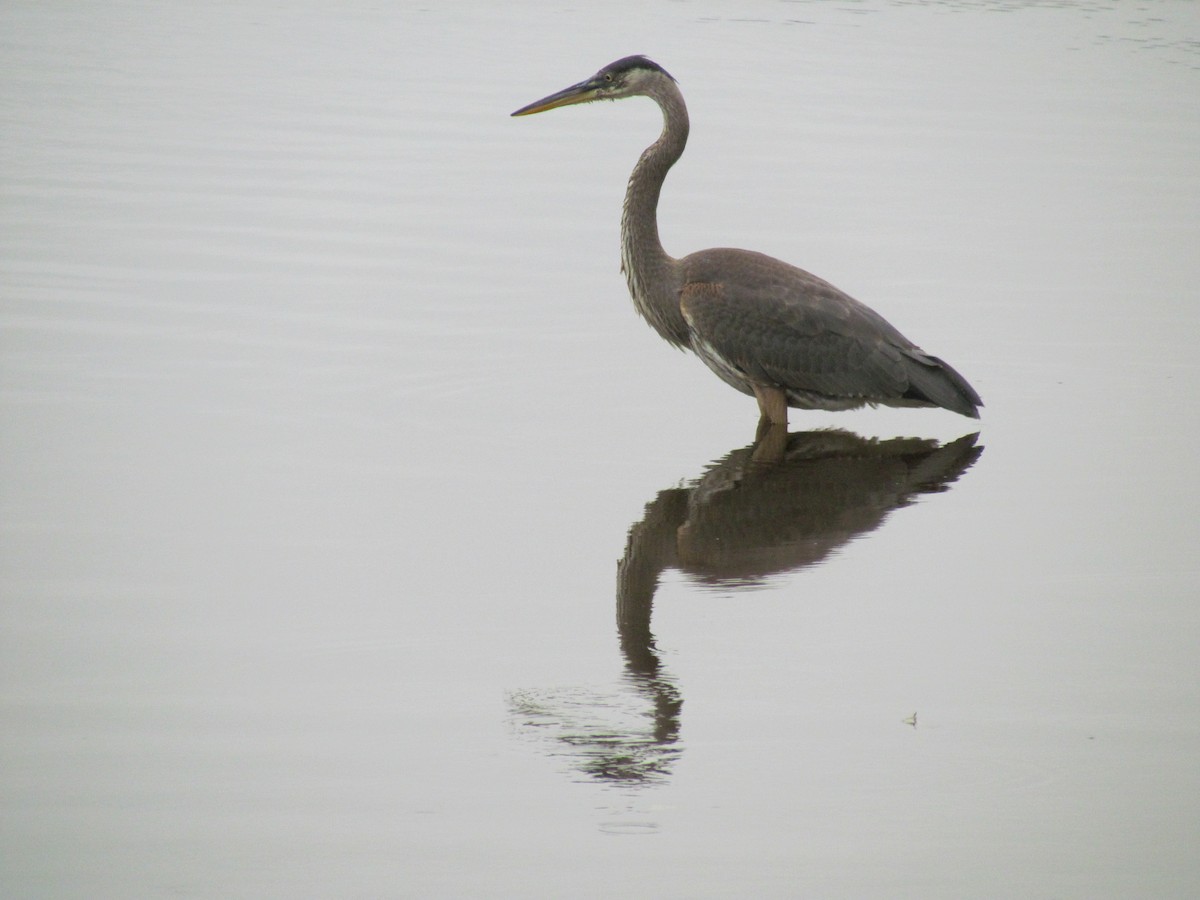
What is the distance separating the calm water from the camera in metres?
4.16

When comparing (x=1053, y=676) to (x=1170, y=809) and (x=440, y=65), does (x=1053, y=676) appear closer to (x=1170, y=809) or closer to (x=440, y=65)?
(x=1170, y=809)

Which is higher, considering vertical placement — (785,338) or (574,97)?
(574,97)

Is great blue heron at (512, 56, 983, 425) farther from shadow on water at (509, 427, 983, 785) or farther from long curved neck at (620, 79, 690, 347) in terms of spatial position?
shadow on water at (509, 427, 983, 785)

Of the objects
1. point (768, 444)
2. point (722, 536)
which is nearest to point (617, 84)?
point (768, 444)

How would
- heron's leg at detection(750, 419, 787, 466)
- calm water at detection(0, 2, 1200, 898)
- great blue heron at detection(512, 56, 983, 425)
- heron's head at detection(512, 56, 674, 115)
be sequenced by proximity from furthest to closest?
heron's head at detection(512, 56, 674, 115), great blue heron at detection(512, 56, 983, 425), heron's leg at detection(750, 419, 787, 466), calm water at detection(0, 2, 1200, 898)

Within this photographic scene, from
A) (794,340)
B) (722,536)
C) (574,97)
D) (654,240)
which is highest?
(574,97)

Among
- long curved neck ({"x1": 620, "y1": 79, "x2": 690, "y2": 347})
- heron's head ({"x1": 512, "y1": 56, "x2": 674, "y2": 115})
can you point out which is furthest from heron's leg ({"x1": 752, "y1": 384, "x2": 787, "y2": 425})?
heron's head ({"x1": 512, "y1": 56, "x2": 674, "y2": 115})

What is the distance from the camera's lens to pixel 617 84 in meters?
8.73

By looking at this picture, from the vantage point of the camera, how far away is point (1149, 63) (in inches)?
791

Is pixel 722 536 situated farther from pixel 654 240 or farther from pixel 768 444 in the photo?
pixel 654 240

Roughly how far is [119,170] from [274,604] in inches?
291

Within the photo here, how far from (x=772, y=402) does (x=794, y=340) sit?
0.33 meters

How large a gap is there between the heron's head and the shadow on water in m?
2.12

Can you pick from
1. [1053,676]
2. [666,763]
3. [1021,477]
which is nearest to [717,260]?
[1021,477]
